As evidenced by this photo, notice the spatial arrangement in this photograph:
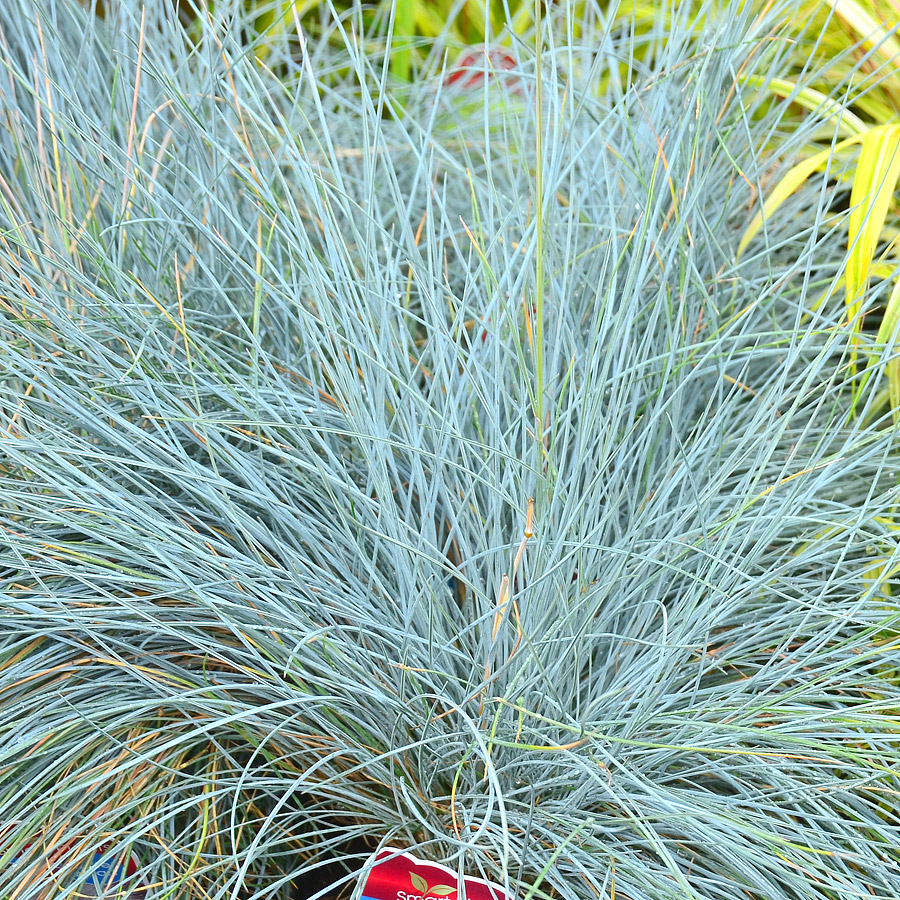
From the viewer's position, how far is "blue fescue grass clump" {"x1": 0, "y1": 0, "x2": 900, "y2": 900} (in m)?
0.71

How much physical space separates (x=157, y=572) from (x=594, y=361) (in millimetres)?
440

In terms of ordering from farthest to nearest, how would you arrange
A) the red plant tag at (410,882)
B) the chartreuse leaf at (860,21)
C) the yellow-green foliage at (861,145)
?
the chartreuse leaf at (860,21) → the yellow-green foliage at (861,145) → the red plant tag at (410,882)

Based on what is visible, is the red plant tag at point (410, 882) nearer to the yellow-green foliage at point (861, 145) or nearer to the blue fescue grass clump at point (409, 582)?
the blue fescue grass clump at point (409, 582)

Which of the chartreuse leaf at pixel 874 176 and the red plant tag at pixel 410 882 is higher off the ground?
the chartreuse leaf at pixel 874 176

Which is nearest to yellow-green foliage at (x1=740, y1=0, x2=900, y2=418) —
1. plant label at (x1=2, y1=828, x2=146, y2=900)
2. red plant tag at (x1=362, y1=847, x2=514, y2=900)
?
red plant tag at (x1=362, y1=847, x2=514, y2=900)

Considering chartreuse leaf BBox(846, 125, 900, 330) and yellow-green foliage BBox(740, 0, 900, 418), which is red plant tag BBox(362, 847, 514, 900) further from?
chartreuse leaf BBox(846, 125, 900, 330)

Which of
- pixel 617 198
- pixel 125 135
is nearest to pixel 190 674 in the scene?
pixel 125 135

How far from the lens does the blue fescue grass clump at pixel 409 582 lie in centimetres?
71

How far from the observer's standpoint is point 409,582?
0.77 metres

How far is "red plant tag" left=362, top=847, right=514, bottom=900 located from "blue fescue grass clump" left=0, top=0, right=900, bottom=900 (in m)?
0.03

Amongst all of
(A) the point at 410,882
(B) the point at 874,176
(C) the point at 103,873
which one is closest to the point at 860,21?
(B) the point at 874,176

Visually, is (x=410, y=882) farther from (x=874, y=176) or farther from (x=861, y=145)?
(x=861, y=145)

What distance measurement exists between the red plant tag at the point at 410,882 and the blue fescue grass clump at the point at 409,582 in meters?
0.03

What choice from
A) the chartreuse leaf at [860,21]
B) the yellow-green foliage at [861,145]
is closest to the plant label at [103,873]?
the yellow-green foliage at [861,145]
